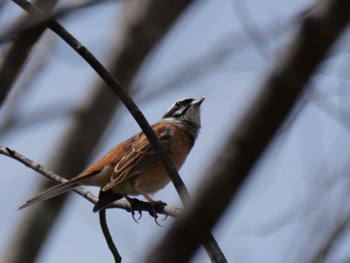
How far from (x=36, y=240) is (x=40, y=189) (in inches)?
39.2

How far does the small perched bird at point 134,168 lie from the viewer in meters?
5.75

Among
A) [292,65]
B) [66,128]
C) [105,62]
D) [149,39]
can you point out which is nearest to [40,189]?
[66,128]

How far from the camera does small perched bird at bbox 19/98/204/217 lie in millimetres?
5746

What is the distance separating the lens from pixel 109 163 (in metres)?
6.74

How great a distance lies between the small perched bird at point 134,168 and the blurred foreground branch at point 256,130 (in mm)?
3643

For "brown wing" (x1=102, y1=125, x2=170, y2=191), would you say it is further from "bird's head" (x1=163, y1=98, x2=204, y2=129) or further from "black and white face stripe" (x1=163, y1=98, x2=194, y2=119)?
"black and white face stripe" (x1=163, y1=98, x2=194, y2=119)

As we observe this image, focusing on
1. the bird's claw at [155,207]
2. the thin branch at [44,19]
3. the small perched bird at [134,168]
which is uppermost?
the small perched bird at [134,168]

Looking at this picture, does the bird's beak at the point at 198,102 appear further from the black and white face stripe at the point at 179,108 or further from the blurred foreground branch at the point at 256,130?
the blurred foreground branch at the point at 256,130

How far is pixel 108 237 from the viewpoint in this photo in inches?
187

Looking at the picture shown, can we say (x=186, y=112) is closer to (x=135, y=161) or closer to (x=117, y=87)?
(x=135, y=161)

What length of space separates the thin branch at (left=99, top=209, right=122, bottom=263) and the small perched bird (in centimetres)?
13

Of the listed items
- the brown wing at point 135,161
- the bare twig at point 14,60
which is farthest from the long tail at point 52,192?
the bare twig at point 14,60

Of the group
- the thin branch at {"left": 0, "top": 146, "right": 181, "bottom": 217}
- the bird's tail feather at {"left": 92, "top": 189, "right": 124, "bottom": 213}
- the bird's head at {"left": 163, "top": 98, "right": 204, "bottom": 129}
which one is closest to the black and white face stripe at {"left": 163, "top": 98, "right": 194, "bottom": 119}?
the bird's head at {"left": 163, "top": 98, "right": 204, "bottom": 129}

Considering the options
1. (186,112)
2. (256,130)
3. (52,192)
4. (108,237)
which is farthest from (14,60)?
(186,112)
